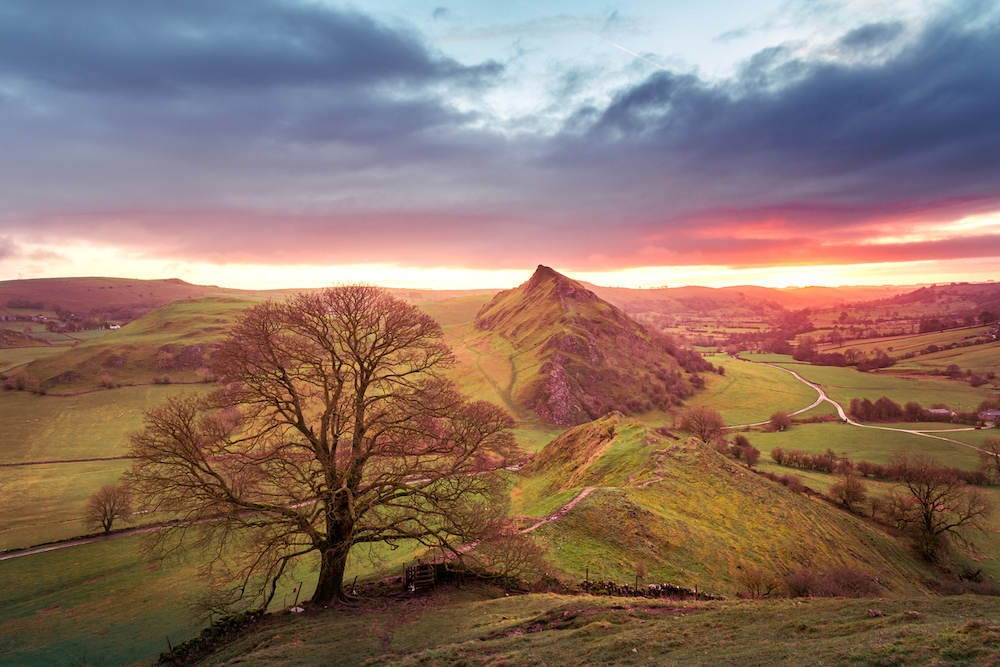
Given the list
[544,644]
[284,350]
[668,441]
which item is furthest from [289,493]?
[668,441]

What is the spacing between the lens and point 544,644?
15766 mm

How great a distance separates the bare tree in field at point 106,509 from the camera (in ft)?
165

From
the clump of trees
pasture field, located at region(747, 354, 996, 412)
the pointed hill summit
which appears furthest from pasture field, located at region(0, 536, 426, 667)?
pasture field, located at region(747, 354, 996, 412)

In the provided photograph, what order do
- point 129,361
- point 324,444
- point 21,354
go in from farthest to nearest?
point 21,354, point 129,361, point 324,444

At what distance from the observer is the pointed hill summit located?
10844 centimetres

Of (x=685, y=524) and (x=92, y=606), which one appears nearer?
(x=92, y=606)

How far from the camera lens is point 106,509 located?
5066cm

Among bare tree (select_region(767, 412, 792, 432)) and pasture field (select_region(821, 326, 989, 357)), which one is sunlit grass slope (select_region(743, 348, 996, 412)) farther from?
bare tree (select_region(767, 412, 792, 432))

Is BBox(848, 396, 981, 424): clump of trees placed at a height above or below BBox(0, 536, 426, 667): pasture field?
Answer: below

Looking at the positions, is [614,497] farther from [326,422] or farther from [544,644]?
[326,422]

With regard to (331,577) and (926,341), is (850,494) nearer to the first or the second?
(331,577)

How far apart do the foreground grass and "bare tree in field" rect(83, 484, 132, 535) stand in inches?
1855

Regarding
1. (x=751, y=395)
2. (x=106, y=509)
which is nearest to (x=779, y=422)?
(x=751, y=395)

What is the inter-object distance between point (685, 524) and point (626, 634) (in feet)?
68.4
